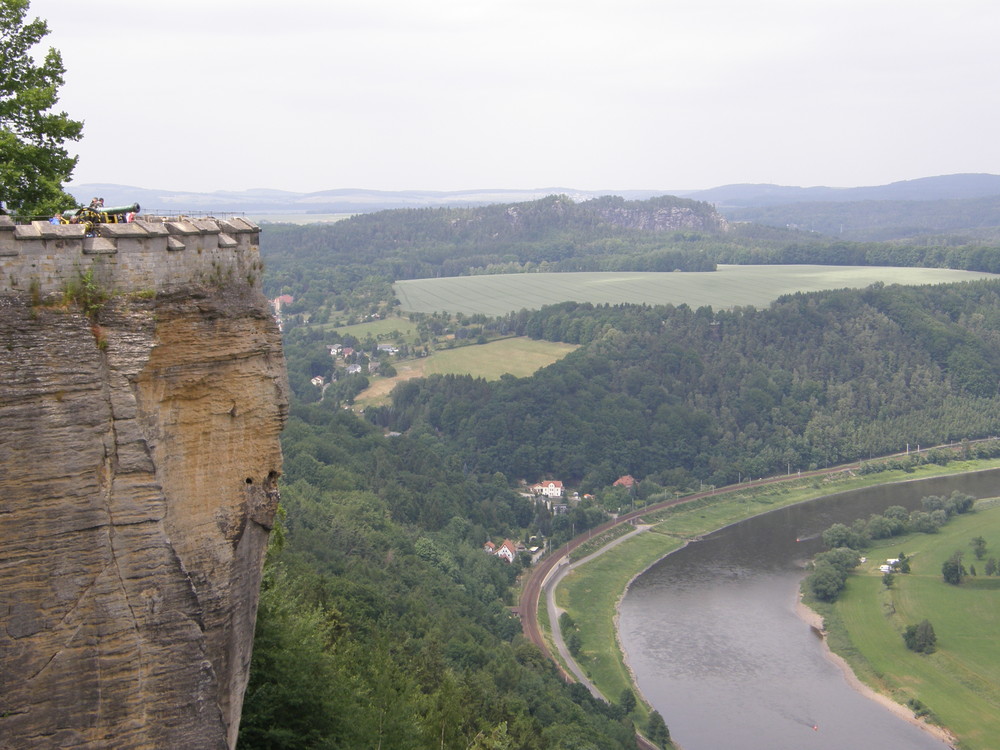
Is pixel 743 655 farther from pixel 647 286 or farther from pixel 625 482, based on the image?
pixel 647 286

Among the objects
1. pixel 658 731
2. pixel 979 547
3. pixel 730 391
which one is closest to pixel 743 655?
pixel 658 731

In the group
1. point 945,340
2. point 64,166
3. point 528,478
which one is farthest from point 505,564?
point 945,340

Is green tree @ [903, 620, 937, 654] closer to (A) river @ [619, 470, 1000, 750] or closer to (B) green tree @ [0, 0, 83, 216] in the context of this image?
(A) river @ [619, 470, 1000, 750]

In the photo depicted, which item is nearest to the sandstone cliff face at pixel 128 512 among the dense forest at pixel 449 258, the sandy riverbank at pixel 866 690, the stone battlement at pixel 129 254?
the stone battlement at pixel 129 254

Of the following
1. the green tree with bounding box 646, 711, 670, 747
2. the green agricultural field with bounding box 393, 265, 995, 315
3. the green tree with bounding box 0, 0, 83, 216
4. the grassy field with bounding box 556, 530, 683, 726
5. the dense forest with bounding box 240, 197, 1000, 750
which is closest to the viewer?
the green tree with bounding box 0, 0, 83, 216

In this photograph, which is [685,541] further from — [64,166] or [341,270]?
[341,270]

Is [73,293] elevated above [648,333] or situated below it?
above

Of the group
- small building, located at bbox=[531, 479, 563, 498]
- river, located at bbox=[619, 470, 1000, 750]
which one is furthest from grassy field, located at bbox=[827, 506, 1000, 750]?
small building, located at bbox=[531, 479, 563, 498]
